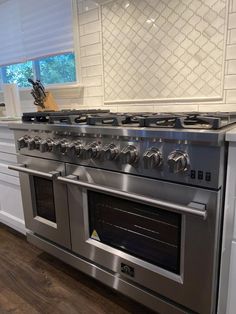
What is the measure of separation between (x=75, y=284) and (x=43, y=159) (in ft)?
2.52

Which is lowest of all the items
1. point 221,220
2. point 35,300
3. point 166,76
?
point 35,300

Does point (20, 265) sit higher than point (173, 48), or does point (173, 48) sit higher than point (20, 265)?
point (173, 48)

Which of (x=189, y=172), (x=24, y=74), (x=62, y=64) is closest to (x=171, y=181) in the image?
(x=189, y=172)

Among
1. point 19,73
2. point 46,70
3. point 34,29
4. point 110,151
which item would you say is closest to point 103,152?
point 110,151

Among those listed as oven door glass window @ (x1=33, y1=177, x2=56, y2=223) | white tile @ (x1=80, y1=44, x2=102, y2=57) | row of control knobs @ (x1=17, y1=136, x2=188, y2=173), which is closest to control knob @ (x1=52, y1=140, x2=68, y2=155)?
row of control knobs @ (x1=17, y1=136, x2=188, y2=173)

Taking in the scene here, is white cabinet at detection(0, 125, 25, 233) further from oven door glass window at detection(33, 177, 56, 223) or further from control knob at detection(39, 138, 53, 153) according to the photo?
control knob at detection(39, 138, 53, 153)

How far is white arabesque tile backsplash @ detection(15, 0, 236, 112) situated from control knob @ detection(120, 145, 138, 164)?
69 cm

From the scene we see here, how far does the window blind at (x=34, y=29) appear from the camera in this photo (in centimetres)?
199

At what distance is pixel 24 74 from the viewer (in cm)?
254

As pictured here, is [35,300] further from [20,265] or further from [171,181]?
[171,181]

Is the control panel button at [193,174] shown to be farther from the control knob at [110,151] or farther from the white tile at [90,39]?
the white tile at [90,39]

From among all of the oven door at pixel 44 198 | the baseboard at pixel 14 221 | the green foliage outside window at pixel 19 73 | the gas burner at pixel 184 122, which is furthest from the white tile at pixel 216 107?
the green foliage outside window at pixel 19 73

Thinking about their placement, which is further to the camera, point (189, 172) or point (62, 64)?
point (62, 64)

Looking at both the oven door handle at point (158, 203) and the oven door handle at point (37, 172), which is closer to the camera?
the oven door handle at point (158, 203)
